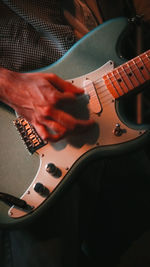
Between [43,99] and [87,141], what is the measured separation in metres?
0.21

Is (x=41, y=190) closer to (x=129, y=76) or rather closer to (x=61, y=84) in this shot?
(x=61, y=84)

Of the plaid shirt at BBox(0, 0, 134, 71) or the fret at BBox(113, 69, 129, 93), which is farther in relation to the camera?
the plaid shirt at BBox(0, 0, 134, 71)

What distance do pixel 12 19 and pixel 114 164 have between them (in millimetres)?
910

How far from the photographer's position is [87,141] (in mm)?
631

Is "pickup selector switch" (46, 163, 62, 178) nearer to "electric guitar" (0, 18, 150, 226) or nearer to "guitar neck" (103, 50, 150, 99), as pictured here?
"electric guitar" (0, 18, 150, 226)

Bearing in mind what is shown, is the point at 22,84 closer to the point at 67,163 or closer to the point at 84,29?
the point at 67,163

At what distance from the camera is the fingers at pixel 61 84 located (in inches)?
23.6

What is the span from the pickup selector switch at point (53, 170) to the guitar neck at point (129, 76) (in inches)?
12.9

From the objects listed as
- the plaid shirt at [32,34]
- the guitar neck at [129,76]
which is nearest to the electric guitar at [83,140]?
the guitar neck at [129,76]

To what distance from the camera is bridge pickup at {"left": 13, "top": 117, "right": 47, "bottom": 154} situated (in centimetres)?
65

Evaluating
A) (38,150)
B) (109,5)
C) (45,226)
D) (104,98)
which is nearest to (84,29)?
(109,5)

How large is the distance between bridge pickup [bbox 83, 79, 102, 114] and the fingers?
0.10 feet

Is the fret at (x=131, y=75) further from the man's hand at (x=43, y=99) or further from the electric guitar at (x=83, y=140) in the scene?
the man's hand at (x=43, y=99)

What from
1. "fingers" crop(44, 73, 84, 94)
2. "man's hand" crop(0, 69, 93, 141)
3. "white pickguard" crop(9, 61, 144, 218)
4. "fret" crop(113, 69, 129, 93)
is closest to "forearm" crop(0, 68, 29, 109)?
"man's hand" crop(0, 69, 93, 141)
